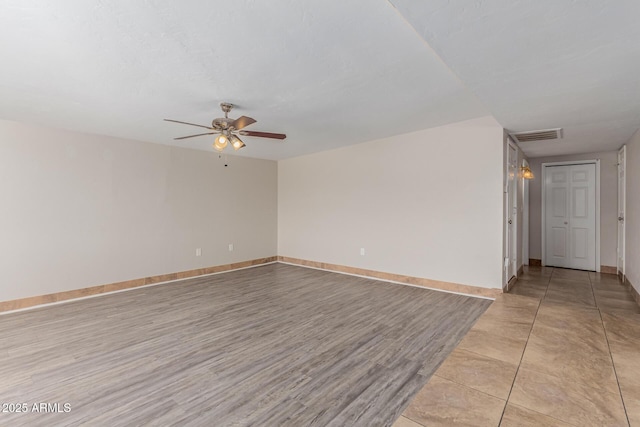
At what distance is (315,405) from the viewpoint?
6.45 ft

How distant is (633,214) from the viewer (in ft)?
14.0

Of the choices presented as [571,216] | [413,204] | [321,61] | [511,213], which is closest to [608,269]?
[571,216]

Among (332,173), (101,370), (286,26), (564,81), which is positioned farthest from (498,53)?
(332,173)

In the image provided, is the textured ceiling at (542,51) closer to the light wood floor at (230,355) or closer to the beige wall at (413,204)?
the beige wall at (413,204)

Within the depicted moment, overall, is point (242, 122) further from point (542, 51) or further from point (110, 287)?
point (110, 287)

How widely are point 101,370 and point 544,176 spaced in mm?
7777

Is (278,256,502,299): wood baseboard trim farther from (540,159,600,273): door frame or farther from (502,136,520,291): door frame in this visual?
(540,159,600,273): door frame

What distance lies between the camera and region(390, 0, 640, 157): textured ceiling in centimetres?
157

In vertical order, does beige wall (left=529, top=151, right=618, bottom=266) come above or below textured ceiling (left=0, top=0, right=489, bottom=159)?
below

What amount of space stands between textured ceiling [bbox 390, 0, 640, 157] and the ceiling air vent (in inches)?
25.7

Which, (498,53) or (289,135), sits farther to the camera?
(289,135)

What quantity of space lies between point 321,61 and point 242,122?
3.46 ft

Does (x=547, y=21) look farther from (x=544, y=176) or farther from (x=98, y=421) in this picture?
(x=544, y=176)

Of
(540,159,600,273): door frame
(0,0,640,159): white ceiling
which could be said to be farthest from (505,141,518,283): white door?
(540,159,600,273): door frame
